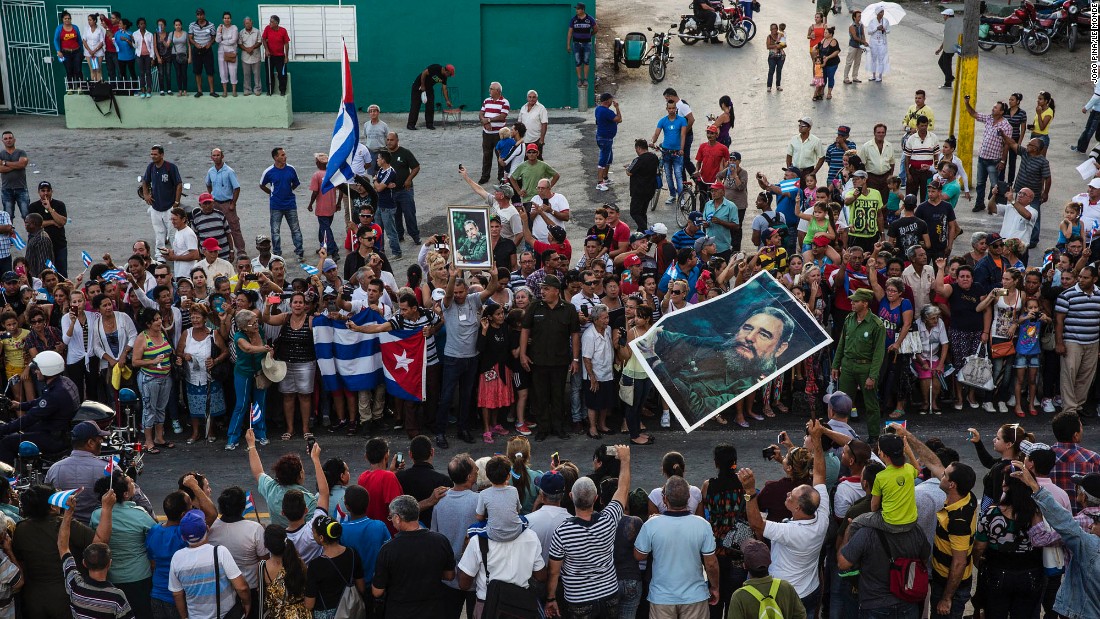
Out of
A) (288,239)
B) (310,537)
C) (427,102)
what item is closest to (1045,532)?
(310,537)

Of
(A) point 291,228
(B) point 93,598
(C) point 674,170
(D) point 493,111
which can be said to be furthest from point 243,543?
(D) point 493,111

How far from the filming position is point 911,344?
43.7 feet

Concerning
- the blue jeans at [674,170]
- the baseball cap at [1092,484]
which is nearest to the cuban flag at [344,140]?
the blue jeans at [674,170]

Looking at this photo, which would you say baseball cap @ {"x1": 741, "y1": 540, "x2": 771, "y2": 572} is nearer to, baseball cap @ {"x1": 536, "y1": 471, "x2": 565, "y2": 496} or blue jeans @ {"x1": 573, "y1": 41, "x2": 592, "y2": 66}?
baseball cap @ {"x1": 536, "y1": 471, "x2": 565, "y2": 496}

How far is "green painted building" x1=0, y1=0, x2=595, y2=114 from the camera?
26719 mm

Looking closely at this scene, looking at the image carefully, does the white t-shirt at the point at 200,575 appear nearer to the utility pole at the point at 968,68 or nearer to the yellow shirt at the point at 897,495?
the yellow shirt at the point at 897,495

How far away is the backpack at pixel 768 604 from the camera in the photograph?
7293mm

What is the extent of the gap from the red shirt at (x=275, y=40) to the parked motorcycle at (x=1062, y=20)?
1753cm

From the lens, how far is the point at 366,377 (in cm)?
1297

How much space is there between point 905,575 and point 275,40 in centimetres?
2044

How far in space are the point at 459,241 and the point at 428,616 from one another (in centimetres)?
717

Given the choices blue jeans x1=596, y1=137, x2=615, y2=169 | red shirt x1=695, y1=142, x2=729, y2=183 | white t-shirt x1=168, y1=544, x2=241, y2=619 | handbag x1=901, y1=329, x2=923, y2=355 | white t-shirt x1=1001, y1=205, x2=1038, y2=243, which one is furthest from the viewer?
blue jeans x1=596, y1=137, x2=615, y2=169

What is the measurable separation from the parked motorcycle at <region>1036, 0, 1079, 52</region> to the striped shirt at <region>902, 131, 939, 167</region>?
11877 millimetres

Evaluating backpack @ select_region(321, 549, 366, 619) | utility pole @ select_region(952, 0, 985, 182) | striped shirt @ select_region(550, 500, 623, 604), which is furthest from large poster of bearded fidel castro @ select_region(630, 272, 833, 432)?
utility pole @ select_region(952, 0, 985, 182)
